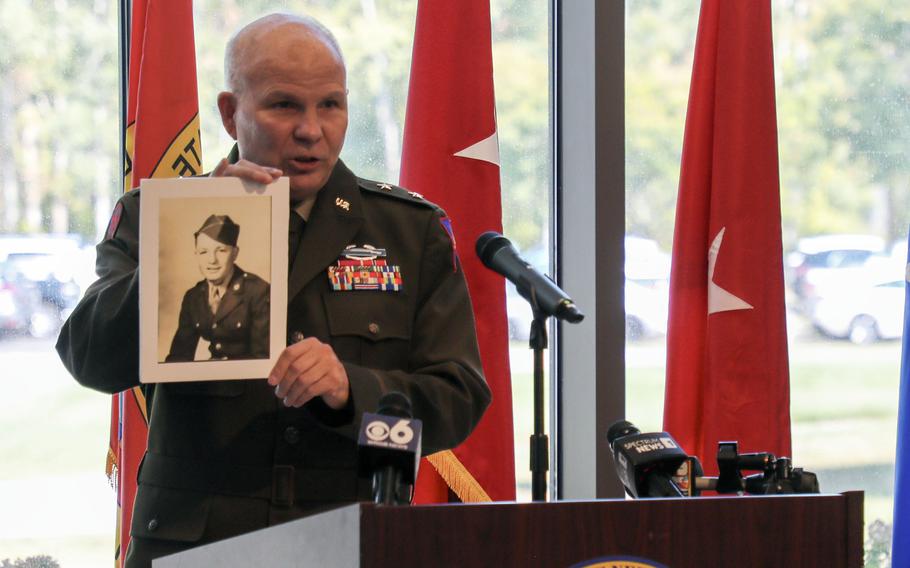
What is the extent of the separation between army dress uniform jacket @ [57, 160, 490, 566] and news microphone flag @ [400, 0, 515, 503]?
1126 millimetres

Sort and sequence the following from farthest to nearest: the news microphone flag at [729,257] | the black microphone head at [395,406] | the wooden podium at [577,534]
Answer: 1. the news microphone flag at [729,257]
2. the black microphone head at [395,406]
3. the wooden podium at [577,534]

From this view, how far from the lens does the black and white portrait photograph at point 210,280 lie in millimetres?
1518

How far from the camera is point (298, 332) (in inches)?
67.6

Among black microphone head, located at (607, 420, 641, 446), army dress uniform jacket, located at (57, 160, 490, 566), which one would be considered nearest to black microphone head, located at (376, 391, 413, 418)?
army dress uniform jacket, located at (57, 160, 490, 566)

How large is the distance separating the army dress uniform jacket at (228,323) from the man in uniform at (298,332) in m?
0.10

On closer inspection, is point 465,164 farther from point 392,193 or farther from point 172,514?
point 172,514

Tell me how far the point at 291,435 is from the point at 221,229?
1.09ft

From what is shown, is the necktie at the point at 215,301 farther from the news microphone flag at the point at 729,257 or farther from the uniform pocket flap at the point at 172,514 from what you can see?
the news microphone flag at the point at 729,257

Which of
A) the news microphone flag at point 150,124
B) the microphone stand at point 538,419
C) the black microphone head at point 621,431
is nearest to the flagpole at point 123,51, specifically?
the news microphone flag at point 150,124

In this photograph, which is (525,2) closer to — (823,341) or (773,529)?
(823,341)

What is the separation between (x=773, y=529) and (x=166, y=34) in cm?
209

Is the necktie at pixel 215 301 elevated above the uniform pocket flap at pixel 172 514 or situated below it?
above

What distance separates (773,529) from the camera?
1120mm

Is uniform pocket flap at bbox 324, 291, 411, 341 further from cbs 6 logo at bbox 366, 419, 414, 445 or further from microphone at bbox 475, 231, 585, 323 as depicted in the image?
cbs 6 logo at bbox 366, 419, 414, 445
